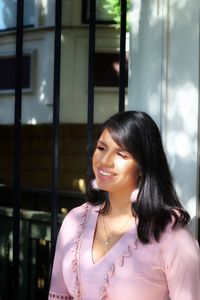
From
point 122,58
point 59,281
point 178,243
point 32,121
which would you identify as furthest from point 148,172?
point 32,121

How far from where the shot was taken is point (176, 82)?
2486 millimetres

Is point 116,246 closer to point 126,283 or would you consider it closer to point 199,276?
point 126,283

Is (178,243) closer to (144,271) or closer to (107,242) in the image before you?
(144,271)

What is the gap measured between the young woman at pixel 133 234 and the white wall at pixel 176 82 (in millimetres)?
849

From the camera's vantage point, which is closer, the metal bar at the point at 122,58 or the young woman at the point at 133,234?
the young woman at the point at 133,234

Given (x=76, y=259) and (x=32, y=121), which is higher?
(x=32, y=121)

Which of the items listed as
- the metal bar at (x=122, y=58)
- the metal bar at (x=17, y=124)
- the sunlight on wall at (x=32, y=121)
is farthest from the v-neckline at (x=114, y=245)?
the sunlight on wall at (x=32, y=121)

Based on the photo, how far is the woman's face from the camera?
1.60 m

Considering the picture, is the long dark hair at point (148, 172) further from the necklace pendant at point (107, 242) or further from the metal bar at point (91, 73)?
the metal bar at point (91, 73)

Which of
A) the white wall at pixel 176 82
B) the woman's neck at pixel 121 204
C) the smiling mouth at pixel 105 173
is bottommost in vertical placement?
the woman's neck at pixel 121 204

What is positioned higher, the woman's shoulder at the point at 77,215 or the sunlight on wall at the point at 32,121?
the sunlight on wall at the point at 32,121

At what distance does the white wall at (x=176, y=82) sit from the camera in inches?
97.0

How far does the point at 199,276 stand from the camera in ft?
5.02

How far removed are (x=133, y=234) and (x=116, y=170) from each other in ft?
0.62
